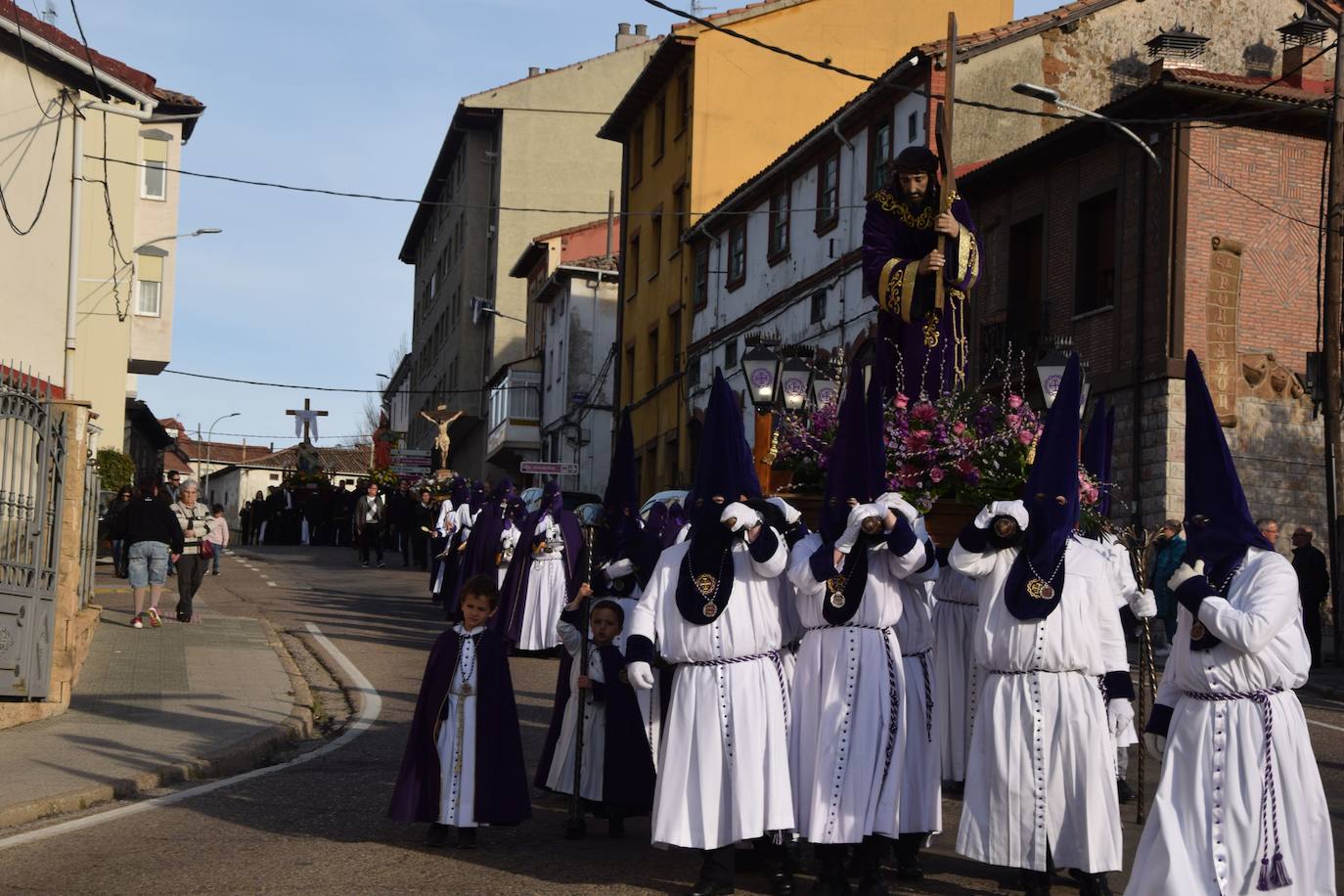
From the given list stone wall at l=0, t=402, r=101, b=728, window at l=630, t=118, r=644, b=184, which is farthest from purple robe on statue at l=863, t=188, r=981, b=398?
window at l=630, t=118, r=644, b=184

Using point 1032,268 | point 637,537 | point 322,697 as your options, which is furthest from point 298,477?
point 637,537

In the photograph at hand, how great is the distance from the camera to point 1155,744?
770 cm

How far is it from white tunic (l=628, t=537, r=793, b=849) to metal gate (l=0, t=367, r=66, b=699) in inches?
271

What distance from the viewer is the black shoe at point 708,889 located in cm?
796

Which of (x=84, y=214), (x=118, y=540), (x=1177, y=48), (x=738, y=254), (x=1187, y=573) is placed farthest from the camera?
(x=738, y=254)

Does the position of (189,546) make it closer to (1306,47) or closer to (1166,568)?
(1166,568)

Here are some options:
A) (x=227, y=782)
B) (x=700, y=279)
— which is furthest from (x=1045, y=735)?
(x=700, y=279)

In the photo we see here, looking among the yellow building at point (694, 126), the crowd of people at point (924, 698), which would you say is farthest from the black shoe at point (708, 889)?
the yellow building at point (694, 126)

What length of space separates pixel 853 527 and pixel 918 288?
2.89 metres

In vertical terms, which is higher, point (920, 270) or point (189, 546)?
point (920, 270)

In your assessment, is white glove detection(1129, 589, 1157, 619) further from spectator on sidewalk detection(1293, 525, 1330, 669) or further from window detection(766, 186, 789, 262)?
window detection(766, 186, 789, 262)

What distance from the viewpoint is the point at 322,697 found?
54.7 ft

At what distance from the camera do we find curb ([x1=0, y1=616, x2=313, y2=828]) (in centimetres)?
1024

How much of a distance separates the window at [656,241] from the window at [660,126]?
142 cm
